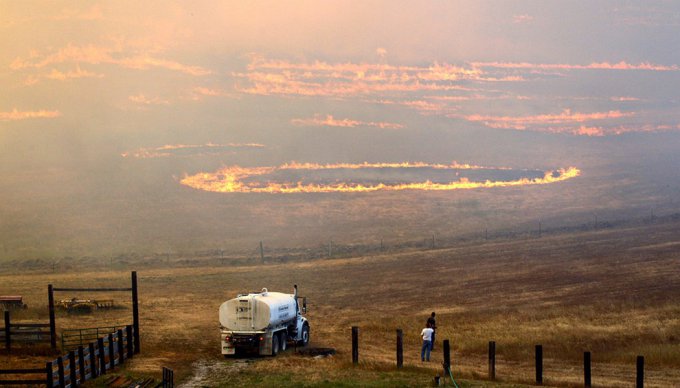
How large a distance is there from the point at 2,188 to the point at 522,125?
8469cm

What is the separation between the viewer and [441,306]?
6856 cm

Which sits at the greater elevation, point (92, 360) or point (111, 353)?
point (92, 360)

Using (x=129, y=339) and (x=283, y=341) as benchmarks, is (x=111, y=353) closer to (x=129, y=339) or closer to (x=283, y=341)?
(x=129, y=339)

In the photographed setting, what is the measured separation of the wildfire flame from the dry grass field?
3346cm

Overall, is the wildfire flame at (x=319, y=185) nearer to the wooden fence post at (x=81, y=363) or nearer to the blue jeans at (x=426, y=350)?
the blue jeans at (x=426, y=350)

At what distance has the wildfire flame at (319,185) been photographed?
13700cm

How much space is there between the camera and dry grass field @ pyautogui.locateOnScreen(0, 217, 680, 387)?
44406mm

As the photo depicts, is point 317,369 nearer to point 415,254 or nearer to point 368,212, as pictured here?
point 415,254

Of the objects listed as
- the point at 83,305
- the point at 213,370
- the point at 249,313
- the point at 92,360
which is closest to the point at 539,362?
the point at 213,370

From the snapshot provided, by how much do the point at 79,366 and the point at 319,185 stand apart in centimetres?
10019

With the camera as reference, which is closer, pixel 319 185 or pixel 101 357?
pixel 101 357

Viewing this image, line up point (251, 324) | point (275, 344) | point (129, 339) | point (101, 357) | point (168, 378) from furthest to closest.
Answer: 1. point (275, 344)
2. point (251, 324)
3. point (129, 339)
4. point (101, 357)
5. point (168, 378)

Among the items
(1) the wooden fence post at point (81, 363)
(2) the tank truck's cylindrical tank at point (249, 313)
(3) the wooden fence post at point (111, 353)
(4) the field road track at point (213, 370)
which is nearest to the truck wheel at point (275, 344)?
(2) the tank truck's cylindrical tank at point (249, 313)

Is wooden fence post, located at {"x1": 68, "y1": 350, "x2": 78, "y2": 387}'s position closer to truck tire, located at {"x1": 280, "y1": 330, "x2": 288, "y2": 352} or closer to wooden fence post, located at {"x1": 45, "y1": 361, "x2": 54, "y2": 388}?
wooden fence post, located at {"x1": 45, "y1": 361, "x2": 54, "y2": 388}
